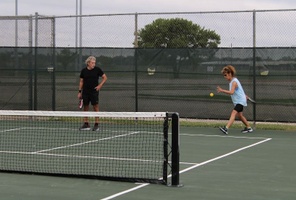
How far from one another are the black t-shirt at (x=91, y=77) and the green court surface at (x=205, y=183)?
3.87 meters

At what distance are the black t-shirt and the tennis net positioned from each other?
1029 millimetres

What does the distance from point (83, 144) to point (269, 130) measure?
16.7 feet

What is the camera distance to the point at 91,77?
43.5 feet

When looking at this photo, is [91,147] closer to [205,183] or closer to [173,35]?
[205,183]

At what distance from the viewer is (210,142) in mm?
11438

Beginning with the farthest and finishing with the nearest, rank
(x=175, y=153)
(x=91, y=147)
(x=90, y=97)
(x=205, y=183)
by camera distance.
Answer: (x=90, y=97) → (x=91, y=147) → (x=205, y=183) → (x=175, y=153)

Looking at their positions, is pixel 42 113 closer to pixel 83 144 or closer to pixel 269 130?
pixel 83 144

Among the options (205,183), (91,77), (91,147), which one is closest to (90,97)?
(91,77)

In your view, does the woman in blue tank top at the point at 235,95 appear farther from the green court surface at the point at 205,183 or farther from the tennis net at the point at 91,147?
the green court surface at the point at 205,183

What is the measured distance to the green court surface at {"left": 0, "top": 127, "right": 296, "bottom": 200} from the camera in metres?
6.49

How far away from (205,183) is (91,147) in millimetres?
3684

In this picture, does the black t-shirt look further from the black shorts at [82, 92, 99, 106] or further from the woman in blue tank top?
the woman in blue tank top

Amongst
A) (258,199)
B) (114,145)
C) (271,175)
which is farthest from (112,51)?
(258,199)

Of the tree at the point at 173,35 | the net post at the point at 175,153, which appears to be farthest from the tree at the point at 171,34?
the net post at the point at 175,153
